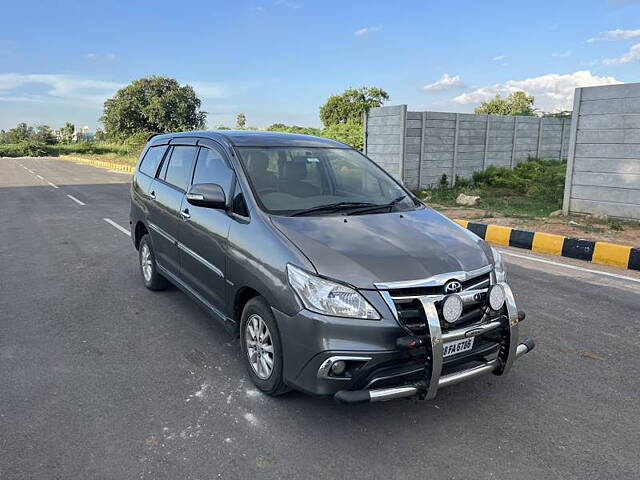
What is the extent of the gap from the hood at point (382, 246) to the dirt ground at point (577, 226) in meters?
5.90

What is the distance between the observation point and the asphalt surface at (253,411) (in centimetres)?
269

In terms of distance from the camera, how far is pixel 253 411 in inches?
126

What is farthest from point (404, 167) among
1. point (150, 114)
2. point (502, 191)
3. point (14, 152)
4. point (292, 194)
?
point (14, 152)

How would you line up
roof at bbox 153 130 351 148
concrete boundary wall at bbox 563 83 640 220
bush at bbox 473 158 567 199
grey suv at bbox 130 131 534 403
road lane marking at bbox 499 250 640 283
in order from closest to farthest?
grey suv at bbox 130 131 534 403
roof at bbox 153 130 351 148
road lane marking at bbox 499 250 640 283
concrete boundary wall at bbox 563 83 640 220
bush at bbox 473 158 567 199

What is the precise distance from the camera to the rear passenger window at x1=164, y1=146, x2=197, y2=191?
15.4 feet

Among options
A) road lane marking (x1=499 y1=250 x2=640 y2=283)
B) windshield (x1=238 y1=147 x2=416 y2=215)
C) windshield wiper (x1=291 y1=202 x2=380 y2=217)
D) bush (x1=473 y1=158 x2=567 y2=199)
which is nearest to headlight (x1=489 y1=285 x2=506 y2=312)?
windshield (x1=238 y1=147 x2=416 y2=215)

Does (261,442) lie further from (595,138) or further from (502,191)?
(502,191)

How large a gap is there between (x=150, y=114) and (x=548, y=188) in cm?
4659

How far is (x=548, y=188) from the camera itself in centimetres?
1396

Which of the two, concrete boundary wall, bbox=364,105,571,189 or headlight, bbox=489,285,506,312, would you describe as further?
concrete boundary wall, bbox=364,105,571,189

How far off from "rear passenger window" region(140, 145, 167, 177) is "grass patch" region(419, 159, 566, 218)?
25.4 feet

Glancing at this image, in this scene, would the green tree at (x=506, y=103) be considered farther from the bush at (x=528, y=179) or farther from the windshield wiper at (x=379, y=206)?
the windshield wiper at (x=379, y=206)

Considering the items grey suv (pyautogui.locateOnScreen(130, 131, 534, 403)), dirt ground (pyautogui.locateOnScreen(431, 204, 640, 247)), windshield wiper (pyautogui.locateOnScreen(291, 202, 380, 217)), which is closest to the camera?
grey suv (pyautogui.locateOnScreen(130, 131, 534, 403))

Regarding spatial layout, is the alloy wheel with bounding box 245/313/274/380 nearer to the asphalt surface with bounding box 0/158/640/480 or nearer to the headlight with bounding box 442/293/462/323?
the asphalt surface with bounding box 0/158/640/480
